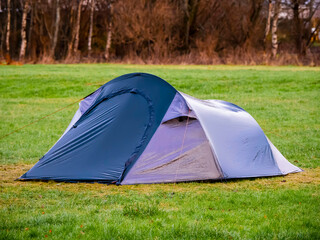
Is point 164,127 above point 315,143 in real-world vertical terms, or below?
above

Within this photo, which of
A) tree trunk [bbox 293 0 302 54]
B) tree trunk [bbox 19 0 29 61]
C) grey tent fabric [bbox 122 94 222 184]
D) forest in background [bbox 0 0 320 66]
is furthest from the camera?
tree trunk [bbox 293 0 302 54]

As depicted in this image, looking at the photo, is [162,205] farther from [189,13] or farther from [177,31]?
[189,13]

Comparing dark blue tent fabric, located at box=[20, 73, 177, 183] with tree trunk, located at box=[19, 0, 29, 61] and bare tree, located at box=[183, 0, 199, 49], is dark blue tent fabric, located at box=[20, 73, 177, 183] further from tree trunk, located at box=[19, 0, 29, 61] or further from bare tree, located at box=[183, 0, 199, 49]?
bare tree, located at box=[183, 0, 199, 49]

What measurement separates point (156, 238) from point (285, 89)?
17.6m

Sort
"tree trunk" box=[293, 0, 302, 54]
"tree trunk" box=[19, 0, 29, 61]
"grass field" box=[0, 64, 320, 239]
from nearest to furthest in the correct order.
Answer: "grass field" box=[0, 64, 320, 239]
"tree trunk" box=[19, 0, 29, 61]
"tree trunk" box=[293, 0, 302, 54]

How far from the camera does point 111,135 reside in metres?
7.33

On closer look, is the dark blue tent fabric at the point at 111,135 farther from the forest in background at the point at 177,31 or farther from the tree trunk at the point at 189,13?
the tree trunk at the point at 189,13

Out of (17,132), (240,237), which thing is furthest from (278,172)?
(17,132)

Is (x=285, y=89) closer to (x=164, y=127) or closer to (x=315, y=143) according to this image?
(x=315, y=143)

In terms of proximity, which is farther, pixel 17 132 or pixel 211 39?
pixel 211 39

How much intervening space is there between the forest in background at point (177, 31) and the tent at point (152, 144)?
2653 cm

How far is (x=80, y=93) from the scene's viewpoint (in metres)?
21.2

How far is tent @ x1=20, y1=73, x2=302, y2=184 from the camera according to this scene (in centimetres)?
706

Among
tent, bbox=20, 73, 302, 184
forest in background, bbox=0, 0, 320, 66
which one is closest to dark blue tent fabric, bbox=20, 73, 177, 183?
tent, bbox=20, 73, 302, 184
